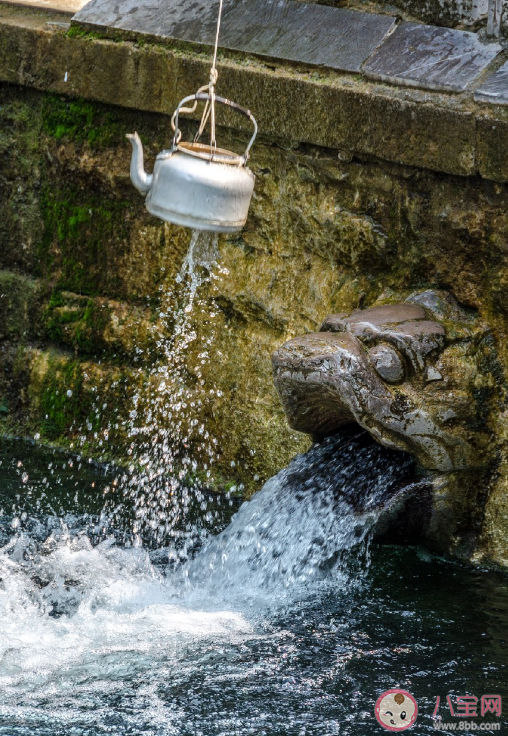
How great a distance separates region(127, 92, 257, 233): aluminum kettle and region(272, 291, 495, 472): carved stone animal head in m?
0.61

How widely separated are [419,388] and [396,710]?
3.76ft

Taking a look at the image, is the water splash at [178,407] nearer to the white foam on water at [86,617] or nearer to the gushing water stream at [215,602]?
the gushing water stream at [215,602]

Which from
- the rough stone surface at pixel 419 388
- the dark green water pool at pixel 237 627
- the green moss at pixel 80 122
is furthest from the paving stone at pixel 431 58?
the dark green water pool at pixel 237 627

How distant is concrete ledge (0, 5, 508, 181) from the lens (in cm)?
379

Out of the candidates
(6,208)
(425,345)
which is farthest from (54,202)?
(425,345)

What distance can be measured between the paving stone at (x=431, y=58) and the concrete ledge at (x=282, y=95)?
5 cm

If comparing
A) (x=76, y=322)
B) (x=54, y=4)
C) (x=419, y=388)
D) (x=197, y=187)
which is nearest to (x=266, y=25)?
(x=54, y=4)

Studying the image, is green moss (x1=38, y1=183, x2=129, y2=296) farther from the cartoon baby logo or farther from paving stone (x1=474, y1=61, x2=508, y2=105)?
the cartoon baby logo

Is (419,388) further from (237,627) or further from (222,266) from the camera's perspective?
(222,266)

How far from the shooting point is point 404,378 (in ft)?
12.0

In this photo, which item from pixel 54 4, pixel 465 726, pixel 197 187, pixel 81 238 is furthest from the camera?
pixel 54 4

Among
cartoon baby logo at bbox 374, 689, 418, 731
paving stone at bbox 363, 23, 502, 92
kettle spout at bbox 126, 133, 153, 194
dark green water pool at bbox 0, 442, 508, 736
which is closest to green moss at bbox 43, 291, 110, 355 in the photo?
dark green water pool at bbox 0, 442, 508, 736

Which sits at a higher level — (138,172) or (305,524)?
(138,172)

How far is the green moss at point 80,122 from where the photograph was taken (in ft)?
15.8
